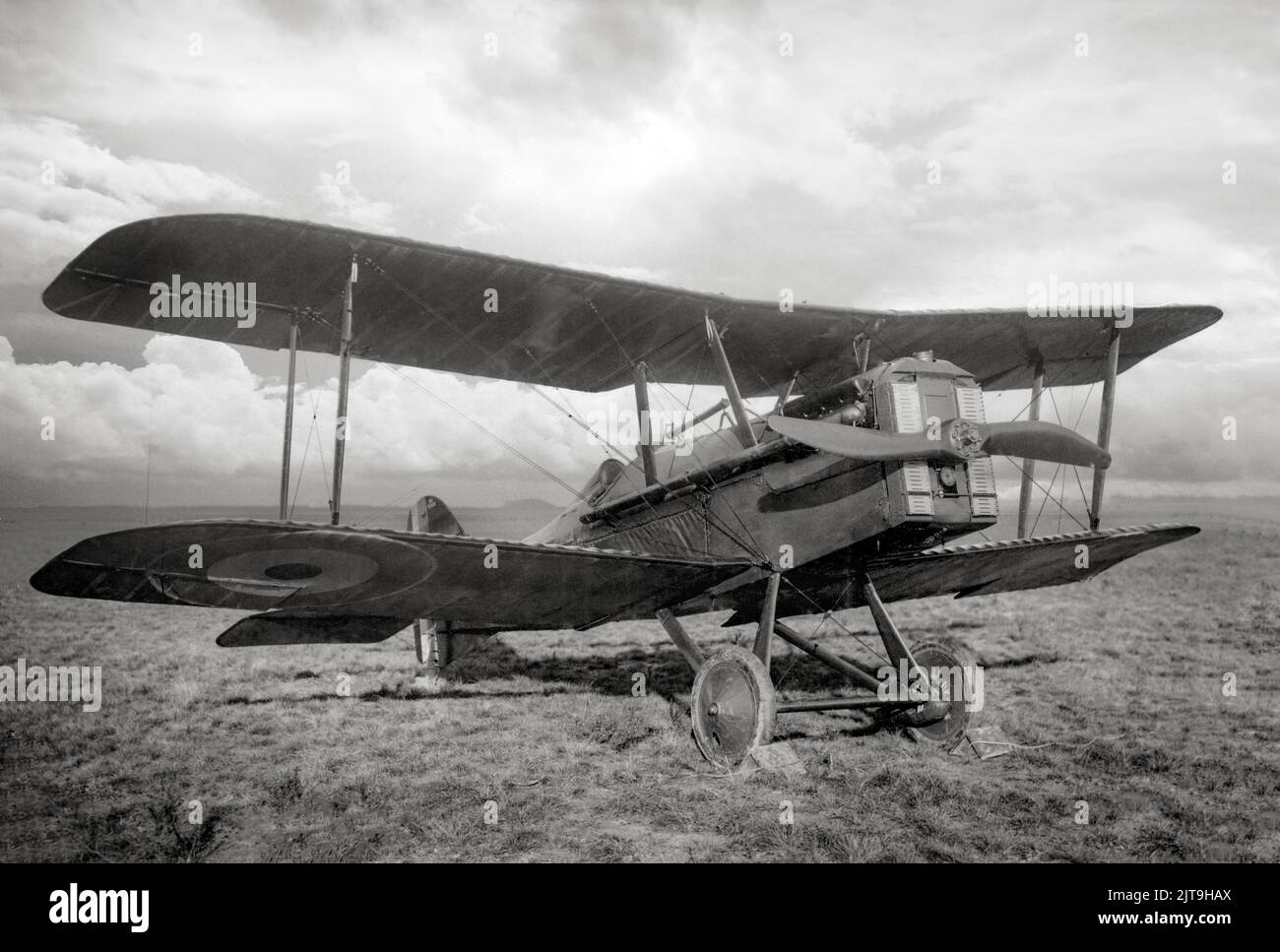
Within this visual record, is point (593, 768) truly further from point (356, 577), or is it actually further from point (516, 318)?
point (516, 318)

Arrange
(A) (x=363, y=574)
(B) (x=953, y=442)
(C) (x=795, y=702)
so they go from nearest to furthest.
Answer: (A) (x=363, y=574), (B) (x=953, y=442), (C) (x=795, y=702)

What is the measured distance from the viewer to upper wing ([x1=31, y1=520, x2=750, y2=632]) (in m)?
3.92

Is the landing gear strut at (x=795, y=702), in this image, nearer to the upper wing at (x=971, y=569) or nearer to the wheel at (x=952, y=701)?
the wheel at (x=952, y=701)

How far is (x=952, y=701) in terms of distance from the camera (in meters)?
5.86

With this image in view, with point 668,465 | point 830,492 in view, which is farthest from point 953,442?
point 668,465

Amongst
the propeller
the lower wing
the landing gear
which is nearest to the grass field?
the landing gear

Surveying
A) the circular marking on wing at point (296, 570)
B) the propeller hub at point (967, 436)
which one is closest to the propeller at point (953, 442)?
the propeller hub at point (967, 436)

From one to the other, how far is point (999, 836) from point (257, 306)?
5731 millimetres

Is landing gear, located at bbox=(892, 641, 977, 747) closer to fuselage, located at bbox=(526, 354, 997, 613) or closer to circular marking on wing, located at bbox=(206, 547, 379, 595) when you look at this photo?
fuselage, located at bbox=(526, 354, 997, 613)

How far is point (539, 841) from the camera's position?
12.6 feet

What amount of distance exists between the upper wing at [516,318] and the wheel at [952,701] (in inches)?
109

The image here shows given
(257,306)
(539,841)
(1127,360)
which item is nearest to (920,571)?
(1127,360)

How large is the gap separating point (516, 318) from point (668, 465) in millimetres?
1930

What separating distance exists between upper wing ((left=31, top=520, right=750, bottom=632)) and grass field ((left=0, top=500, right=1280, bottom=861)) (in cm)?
110
